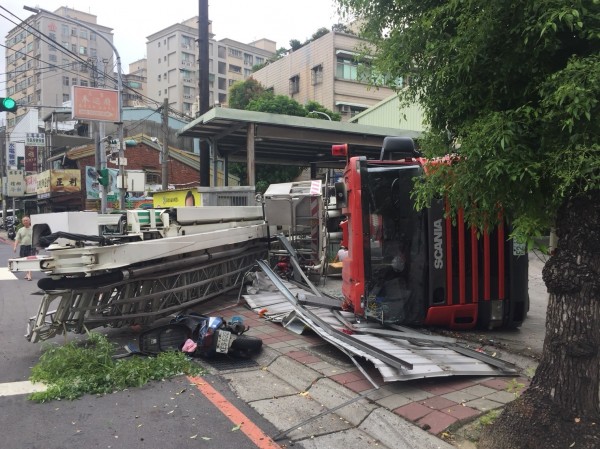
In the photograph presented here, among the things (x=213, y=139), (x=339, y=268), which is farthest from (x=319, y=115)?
(x=339, y=268)

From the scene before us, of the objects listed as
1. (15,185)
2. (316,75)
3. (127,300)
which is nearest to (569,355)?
(127,300)

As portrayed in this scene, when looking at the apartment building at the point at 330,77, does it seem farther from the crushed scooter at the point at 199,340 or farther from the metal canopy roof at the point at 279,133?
the crushed scooter at the point at 199,340

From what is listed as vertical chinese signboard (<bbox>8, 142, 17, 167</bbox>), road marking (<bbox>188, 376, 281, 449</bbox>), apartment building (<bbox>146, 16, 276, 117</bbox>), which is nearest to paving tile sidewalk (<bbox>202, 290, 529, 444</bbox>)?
road marking (<bbox>188, 376, 281, 449</bbox>)

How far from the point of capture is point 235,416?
4.17 metres

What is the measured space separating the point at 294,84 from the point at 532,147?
43122 mm

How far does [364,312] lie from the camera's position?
19.6 ft

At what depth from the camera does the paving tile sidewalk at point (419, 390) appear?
3.86 m

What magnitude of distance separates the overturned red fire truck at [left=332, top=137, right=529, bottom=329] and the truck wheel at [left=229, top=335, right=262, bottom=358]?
132cm

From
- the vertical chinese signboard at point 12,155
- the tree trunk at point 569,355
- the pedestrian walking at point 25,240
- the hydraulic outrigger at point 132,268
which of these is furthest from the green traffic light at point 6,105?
the vertical chinese signboard at point 12,155

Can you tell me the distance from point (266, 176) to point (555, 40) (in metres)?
24.4

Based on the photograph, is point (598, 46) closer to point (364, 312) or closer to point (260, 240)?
point (364, 312)

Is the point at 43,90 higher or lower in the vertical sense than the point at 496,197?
higher

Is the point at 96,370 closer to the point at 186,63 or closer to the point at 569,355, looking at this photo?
the point at 569,355

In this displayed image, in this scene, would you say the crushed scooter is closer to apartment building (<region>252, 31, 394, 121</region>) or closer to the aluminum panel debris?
the aluminum panel debris
